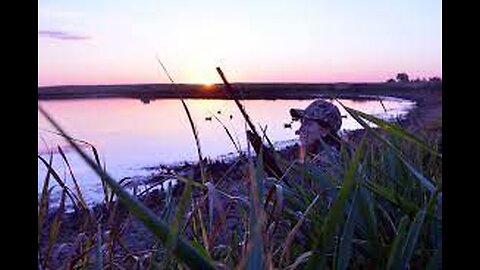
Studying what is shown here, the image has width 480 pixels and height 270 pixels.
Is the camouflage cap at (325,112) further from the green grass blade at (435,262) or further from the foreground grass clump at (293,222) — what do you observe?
the green grass blade at (435,262)

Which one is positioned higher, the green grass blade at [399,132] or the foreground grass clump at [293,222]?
the green grass blade at [399,132]

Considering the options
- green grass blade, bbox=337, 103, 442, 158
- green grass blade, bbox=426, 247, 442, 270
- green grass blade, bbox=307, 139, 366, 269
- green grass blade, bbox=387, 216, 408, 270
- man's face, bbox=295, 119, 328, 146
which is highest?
green grass blade, bbox=337, 103, 442, 158

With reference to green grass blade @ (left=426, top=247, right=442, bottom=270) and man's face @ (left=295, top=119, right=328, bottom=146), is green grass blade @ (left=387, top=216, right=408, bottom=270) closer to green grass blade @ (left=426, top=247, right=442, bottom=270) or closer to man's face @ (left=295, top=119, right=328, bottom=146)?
green grass blade @ (left=426, top=247, right=442, bottom=270)

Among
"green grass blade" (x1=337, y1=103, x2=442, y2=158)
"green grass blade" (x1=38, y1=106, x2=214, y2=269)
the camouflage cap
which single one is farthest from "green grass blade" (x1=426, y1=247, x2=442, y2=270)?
the camouflage cap

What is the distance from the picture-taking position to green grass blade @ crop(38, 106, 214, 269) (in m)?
0.57

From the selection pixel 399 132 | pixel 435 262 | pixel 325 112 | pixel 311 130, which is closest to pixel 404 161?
pixel 399 132

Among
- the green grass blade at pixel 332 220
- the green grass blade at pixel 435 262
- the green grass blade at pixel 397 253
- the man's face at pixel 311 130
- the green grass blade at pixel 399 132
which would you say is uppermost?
the green grass blade at pixel 399 132

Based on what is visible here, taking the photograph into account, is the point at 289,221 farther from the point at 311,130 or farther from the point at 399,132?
the point at 311,130

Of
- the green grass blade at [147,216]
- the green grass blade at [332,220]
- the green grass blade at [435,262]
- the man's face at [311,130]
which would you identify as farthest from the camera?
the man's face at [311,130]

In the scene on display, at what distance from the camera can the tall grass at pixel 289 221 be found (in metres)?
0.66

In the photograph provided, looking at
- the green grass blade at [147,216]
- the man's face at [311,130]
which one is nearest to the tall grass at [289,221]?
the green grass blade at [147,216]
